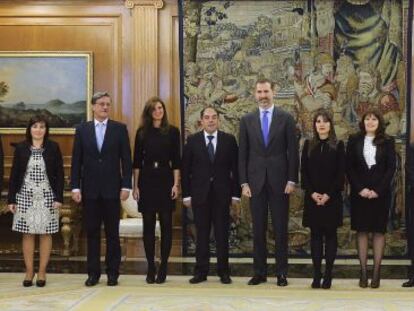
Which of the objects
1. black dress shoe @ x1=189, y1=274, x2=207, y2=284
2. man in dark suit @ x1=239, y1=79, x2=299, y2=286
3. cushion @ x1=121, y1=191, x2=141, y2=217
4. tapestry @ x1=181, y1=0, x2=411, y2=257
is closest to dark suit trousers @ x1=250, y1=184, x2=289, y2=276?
man in dark suit @ x1=239, y1=79, x2=299, y2=286

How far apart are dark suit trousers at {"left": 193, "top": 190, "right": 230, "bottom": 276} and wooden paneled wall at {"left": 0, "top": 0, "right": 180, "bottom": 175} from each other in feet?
8.60

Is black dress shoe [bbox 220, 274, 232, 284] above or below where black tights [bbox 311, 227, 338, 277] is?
below

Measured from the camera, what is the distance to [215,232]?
577 cm

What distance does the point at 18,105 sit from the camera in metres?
8.42

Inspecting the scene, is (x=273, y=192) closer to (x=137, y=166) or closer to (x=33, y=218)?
(x=137, y=166)

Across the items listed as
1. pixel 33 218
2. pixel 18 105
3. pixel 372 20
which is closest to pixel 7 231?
pixel 18 105

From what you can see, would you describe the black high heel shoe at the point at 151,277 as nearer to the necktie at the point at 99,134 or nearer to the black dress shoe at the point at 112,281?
the black dress shoe at the point at 112,281

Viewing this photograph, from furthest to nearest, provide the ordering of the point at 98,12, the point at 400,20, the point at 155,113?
the point at 98,12, the point at 400,20, the point at 155,113

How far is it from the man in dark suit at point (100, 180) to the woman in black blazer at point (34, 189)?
0.75ft

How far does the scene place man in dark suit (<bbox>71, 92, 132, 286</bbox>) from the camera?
5.61 metres

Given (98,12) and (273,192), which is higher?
(98,12)

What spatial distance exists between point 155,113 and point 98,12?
3197 millimetres

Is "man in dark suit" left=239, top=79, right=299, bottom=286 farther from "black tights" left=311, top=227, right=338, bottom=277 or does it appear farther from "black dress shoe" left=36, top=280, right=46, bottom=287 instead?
"black dress shoe" left=36, top=280, right=46, bottom=287

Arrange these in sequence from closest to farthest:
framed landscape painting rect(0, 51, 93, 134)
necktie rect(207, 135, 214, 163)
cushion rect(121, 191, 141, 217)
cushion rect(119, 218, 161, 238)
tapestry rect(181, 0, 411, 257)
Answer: necktie rect(207, 135, 214, 163) → cushion rect(119, 218, 161, 238) → tapestry rect(181, 0, 411, 257) → cushion rect(121, 191, 141, 217) → framed landscape painting rect(0, 51, 93, 134)
